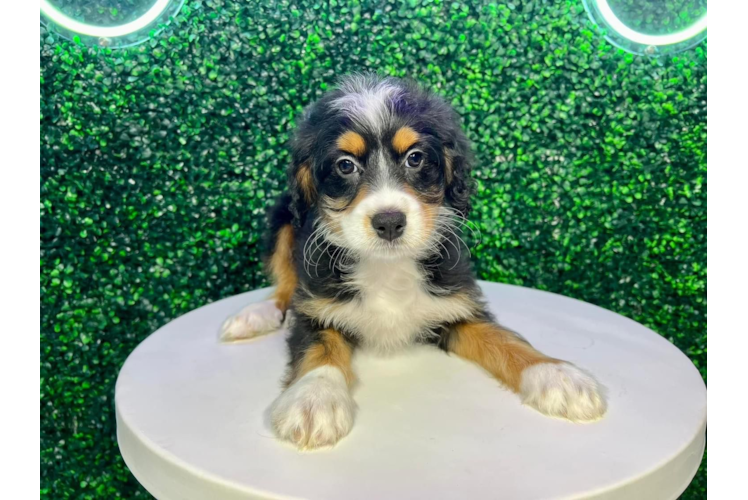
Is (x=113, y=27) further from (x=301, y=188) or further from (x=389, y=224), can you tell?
(x=389, y=224)

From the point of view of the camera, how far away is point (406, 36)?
3770 mm

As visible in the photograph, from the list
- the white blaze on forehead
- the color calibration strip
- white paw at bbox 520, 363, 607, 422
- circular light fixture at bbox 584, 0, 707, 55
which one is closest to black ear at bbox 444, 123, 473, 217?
the white blaze on forehead

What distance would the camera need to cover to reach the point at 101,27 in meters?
3.54

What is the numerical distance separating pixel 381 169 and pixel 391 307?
596 mm

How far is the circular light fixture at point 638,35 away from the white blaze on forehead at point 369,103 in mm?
1802

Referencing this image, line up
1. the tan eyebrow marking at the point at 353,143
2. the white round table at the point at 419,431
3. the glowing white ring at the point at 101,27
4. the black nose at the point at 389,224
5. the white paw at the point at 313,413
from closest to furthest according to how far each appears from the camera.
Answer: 1. the white round table at the point at 419,431
2. the white paw at the point at 313,413
3. the black nose at the point at 389,224
4. the tan eyebrow marking at the point at 353,143
5. the glowing white ring at the point at 101,27

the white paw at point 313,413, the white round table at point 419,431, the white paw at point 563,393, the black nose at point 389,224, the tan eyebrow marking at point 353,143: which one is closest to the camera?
the white round table at point 419,431

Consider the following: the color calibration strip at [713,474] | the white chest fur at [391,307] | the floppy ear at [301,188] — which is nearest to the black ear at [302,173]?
the floppy ear at [301,188]

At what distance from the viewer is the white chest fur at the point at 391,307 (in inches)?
102

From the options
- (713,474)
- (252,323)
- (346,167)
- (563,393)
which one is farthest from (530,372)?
(713,474)

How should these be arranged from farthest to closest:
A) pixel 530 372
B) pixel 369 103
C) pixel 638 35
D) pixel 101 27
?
1. pixel 638 35
2. pixel 101 27
3. pixel 369 103
4. pixel 530 372

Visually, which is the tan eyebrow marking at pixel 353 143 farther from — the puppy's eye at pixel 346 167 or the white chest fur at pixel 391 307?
the white chest fur at pixel 391 307

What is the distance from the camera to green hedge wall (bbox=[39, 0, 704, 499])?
363 cm

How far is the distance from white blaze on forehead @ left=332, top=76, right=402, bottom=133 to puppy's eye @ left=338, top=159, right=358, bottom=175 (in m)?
0.16
